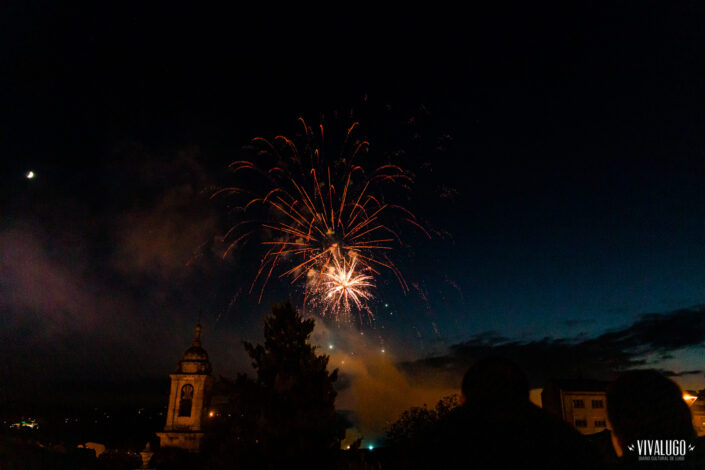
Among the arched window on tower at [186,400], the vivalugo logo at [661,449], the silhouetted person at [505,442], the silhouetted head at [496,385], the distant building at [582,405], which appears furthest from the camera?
the distant building at [582,405]

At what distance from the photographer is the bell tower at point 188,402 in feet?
143

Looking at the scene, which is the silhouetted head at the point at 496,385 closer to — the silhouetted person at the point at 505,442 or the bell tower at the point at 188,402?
the silhouetted person at the point at 505,442

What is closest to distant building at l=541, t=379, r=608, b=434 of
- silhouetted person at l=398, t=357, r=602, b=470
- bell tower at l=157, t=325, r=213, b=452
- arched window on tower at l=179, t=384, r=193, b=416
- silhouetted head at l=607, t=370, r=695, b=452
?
bell tower at l=157, t=325, r=213, b=452

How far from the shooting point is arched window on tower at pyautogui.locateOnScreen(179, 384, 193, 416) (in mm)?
44781

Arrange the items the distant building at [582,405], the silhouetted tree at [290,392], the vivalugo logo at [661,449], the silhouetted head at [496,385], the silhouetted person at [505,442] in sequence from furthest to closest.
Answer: the distant building at [582,405]
the silhouetted tree at [290,392]
the vivalugo logo at [661,449]
the silhouetted head at [496,385]
the silhouetted person at [505,442]

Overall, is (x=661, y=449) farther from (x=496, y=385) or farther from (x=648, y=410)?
(x=496, y=385)

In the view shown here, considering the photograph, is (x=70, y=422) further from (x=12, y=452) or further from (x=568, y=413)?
(x=568, y=413)

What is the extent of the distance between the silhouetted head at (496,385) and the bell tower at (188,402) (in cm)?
4647

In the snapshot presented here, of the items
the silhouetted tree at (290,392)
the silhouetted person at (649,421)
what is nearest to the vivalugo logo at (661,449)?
the silhouetted person at (649,421)

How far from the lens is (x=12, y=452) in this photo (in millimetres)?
33844

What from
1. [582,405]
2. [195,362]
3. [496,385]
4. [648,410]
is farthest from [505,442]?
[582,405]

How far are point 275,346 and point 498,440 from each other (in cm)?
1628

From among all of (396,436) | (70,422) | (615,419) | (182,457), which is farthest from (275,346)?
(70,422)

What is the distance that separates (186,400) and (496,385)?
160 feet
